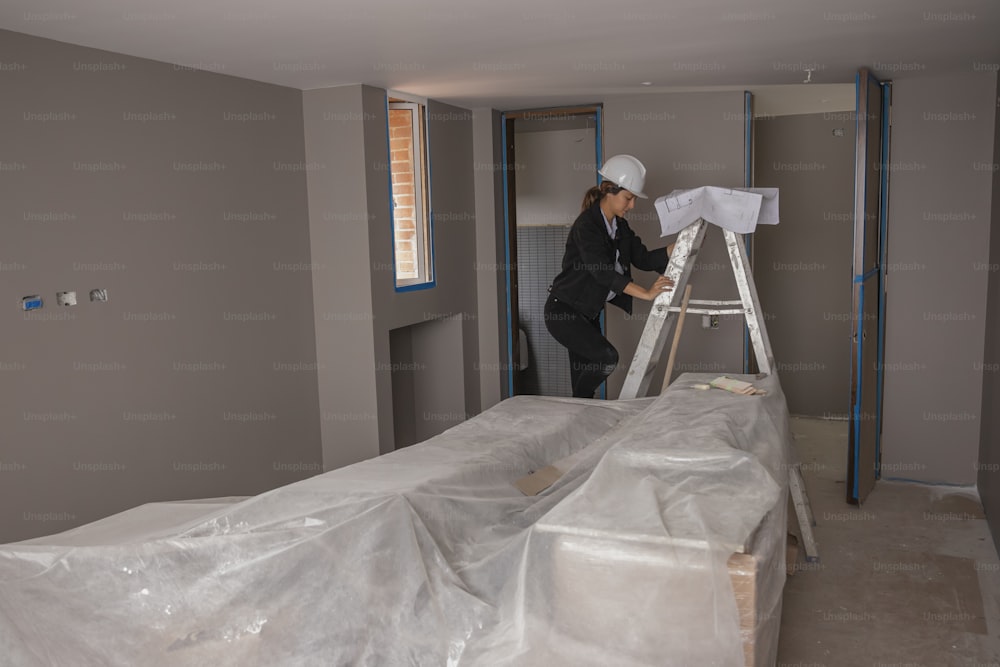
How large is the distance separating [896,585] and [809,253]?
314cm

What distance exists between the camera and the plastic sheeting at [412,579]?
203 centimetres

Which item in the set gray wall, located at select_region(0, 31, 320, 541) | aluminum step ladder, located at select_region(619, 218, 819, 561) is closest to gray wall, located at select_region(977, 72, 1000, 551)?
aluminum step ladder, located at select_region(619, 218, 819, 561)

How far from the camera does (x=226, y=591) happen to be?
7.19 ft

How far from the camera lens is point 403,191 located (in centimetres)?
522

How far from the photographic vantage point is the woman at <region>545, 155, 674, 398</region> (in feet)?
14.1

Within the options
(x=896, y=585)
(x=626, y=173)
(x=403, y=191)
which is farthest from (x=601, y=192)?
(x=896, y=585)

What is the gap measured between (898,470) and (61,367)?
4.43 m

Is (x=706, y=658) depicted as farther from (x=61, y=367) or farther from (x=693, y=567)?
(x=61, y=367)

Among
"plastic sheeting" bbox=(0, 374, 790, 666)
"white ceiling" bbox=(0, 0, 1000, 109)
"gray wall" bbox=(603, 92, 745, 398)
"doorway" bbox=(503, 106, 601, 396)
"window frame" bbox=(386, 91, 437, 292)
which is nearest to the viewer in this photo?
"plastic sheeting" bbox=(0, 374, 790, 666)

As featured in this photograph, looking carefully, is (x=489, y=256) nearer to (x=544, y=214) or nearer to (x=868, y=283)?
(x=544, y=214)

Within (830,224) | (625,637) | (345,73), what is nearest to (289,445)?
(345,73)

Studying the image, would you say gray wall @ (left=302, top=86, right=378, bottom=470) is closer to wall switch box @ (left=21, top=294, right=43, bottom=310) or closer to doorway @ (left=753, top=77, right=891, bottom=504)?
wall switch box @ (left=21, top=294, right=43, bottom=310)

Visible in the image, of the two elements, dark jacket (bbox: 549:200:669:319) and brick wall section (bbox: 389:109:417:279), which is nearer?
dark jacket (bbox: 549:200:669:319)

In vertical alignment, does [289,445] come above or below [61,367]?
below
